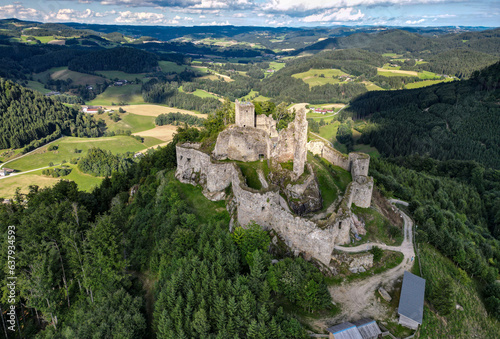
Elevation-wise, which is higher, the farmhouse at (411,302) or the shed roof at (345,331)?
the shed roof at (345,331)

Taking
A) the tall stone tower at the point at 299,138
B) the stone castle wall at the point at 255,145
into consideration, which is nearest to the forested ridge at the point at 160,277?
the stone castle wall at the point at 255,145

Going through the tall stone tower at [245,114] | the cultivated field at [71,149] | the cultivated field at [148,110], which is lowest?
the cultivated field at [71,149]

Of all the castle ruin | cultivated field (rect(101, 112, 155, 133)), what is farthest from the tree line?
the castle ruin

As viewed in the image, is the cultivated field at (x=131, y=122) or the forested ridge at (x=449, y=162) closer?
the forested ridge at (x=449, y=162)

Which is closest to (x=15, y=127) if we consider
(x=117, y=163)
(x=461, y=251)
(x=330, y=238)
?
(x=117, y=163)

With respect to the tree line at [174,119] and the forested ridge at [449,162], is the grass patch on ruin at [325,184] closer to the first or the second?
the forested ridge at [449,162]

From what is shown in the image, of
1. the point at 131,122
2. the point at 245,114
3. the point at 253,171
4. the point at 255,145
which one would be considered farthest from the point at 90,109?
the point at 253,171
